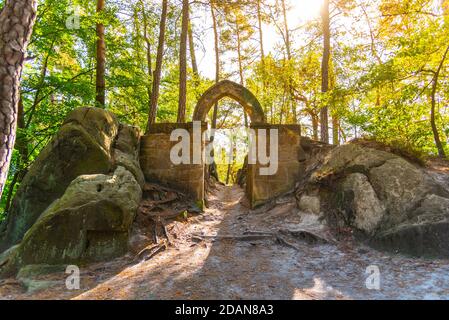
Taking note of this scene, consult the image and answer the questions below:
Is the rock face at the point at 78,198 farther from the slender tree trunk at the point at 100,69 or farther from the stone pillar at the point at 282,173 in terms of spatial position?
the stone pillar at the point at 282,173

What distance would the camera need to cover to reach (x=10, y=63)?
2.55m

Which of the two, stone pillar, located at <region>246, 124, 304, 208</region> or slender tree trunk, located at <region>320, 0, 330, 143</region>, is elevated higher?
slender tree trunk, located at <region>320, 0, 330, 143</region>

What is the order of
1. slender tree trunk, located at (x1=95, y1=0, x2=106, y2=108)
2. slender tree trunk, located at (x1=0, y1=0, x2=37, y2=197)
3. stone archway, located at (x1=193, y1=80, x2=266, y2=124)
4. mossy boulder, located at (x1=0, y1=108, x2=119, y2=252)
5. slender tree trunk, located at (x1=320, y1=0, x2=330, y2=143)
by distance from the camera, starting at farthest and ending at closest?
slender tree trunk, located at (x1=320, y1=0, x2=330, y2=143)
slender tree trunk, located at (x1=95, y1=0, x2=106, y2=108)
stone archway, located at (x1=193, y1=80, x2=266, y2=124)
mossy boulder, located at (x1=0, y1=108, x2=119, y2=252)
slender tree trunk, located at (x1=0, y1=0, x2=37, y2=197)

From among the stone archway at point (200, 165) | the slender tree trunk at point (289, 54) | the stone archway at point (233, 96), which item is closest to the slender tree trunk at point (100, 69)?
the stone archway at point (200, 165)

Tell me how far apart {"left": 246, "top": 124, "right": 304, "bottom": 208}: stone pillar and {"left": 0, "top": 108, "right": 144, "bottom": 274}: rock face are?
3.94m

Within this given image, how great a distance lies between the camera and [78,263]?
4824mm

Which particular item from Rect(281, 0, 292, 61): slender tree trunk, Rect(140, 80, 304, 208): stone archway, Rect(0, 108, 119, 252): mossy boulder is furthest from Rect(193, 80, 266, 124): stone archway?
Rect(281, 0, 292, 61): slender tree trunk

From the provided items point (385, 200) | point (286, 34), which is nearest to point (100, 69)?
point (385, 200)

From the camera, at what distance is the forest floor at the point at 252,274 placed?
12.5 ft

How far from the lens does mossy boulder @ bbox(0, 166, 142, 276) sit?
186 inches

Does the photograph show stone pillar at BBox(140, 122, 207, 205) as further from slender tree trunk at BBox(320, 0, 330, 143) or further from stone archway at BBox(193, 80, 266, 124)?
slender tree trunk at BBox(320, 0, 330, 143)

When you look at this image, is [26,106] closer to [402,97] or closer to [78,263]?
[78,263]

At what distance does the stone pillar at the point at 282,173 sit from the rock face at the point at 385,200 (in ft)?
5.93
